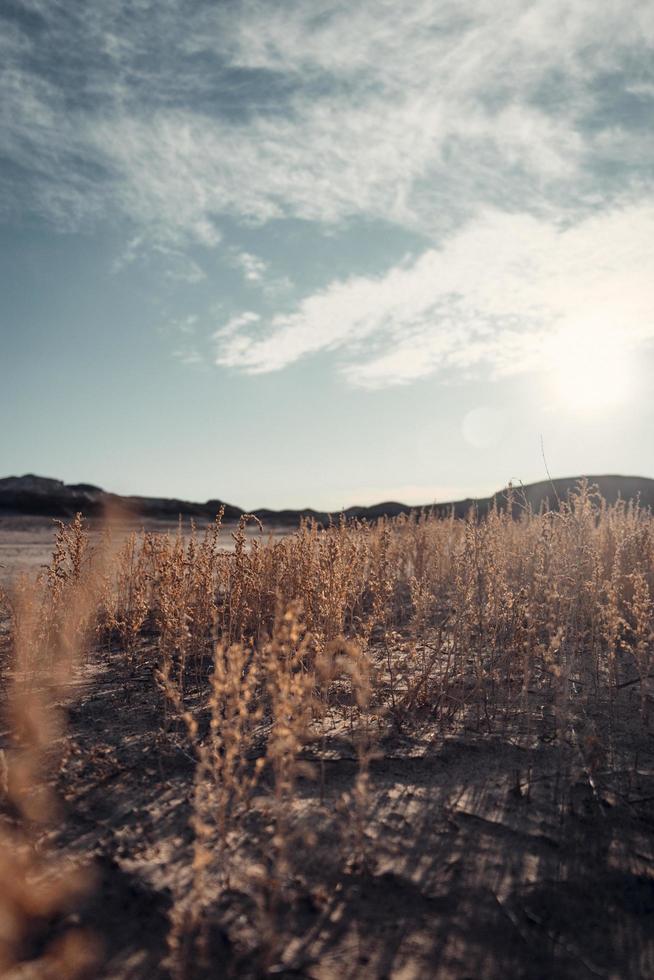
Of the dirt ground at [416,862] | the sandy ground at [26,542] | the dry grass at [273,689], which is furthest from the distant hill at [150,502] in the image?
the dirt ground at [416,862]

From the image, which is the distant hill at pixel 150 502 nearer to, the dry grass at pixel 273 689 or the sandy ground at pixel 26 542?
the sandy ground at pixel 26 542

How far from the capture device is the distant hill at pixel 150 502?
79.2 feet

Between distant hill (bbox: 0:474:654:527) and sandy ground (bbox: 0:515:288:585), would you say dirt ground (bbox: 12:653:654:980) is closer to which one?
sandy ground (bbox: 0:515:288:585)

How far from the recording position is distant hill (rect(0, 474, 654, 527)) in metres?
24.1

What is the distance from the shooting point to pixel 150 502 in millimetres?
28609

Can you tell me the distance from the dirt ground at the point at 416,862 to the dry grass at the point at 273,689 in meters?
0.04

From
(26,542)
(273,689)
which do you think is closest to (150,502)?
(26,542)

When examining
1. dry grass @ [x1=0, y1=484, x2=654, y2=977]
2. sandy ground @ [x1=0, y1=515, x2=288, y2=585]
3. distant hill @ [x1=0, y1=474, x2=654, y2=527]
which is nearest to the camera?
dry grass @ [x1=0, y1=484, x2=654, y2=977]

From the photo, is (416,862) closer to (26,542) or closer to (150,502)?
(26,542)

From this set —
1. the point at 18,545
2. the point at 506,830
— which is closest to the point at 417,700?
the point at 506,830

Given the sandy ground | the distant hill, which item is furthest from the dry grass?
the distant hill

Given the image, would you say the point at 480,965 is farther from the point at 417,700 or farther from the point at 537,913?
the point at 417,700

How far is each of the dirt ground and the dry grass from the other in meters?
0.04

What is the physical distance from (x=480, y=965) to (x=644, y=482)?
3295 cm
